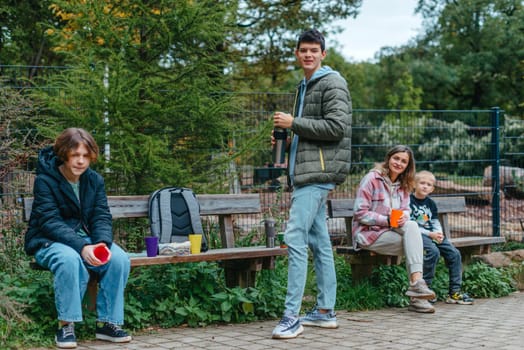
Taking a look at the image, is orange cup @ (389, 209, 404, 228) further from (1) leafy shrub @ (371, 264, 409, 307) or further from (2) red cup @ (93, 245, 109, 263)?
(2) red cup @ (93, 245, 109, 263)

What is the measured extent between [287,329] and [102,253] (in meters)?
1.33

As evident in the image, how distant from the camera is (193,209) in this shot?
5.61m

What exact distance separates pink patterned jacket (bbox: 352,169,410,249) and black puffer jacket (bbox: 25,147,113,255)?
7.23 ft

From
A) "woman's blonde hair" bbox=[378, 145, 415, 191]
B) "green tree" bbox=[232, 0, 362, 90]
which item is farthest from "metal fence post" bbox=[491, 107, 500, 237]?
"green tree" bbox=[232, 0, 362, 90]

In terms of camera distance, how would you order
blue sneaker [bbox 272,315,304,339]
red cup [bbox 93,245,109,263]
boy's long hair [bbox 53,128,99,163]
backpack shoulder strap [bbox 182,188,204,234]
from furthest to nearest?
backpack shoulder strap [bbox 182,188,204,234] < blue sneaker [bbox 272,315,304,339] < boy's long hair [bbox 53,128,99,163] < red cup [bbox 93,245,109,263]

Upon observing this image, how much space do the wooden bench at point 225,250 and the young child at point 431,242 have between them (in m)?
1.51

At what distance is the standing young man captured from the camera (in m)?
4.86

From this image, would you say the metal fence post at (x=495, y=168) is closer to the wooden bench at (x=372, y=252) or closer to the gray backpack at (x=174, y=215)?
the wooden bench at (x=372, y=252)

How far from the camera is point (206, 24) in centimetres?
666

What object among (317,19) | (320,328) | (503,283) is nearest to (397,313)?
(320,328)

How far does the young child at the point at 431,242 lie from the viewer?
6305 mm

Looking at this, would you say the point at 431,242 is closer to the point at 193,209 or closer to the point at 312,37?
the point at 193,209

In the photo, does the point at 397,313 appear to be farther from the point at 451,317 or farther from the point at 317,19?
the point at 317,19

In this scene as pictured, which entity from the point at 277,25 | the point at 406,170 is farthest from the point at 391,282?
the point at 277,25
